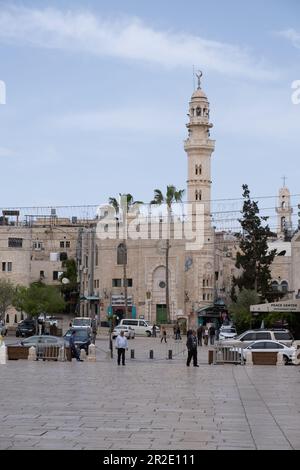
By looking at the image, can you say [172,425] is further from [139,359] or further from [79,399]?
[139,359]

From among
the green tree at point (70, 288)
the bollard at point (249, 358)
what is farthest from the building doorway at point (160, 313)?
the bollard at point (249, 358)

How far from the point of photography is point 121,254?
74.9 m

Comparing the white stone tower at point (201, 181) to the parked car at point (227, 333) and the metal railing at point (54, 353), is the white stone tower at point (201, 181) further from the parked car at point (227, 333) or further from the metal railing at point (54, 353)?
the metal railing at point (54, 353)

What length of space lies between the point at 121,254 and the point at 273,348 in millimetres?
41641

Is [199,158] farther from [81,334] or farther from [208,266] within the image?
[81,334]

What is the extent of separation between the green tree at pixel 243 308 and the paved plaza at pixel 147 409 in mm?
26083

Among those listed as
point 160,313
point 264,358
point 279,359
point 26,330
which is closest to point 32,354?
point 264,358

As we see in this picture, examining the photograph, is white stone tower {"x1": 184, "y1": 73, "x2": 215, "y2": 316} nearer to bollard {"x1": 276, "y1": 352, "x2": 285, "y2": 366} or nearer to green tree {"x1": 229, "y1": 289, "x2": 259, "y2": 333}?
green tree {"x1": 229, "y1": 289, "x2": 259, "y2": 333}

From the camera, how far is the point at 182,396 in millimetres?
19438

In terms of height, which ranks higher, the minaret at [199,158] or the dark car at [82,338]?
the minaret at [199,158]

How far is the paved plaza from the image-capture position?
12.3 m

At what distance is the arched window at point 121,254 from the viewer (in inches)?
2936

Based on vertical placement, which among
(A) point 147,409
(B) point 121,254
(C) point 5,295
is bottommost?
(A) point 147,409
